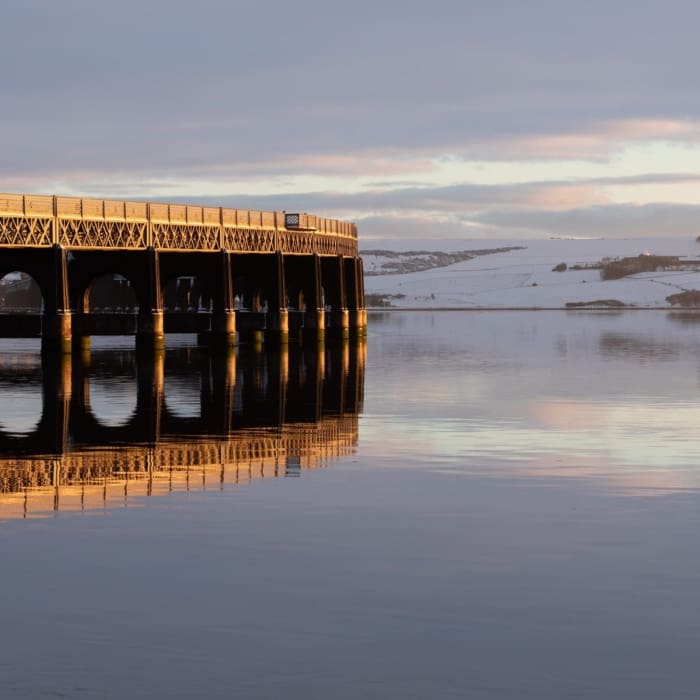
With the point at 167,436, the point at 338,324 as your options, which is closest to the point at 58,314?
the point at 338,324

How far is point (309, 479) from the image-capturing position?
2816 centimetres

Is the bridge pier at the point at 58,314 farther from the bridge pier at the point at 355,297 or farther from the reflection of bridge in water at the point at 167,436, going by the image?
the bridge pier at the point at 355,297

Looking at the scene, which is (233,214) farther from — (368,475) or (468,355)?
(368,475)

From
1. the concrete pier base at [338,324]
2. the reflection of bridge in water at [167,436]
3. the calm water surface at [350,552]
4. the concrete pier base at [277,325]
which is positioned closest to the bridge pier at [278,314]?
the concrete pier base at [277,325]

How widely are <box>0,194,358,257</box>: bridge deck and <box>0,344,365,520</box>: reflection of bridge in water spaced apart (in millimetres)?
14047

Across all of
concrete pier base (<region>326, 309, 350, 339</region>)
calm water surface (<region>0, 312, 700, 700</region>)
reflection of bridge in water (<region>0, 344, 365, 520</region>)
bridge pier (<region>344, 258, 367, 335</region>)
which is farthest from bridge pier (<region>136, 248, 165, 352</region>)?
calm water surface (<region>0, 312, 700, 700</region>)

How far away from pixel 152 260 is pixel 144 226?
2.67 meters

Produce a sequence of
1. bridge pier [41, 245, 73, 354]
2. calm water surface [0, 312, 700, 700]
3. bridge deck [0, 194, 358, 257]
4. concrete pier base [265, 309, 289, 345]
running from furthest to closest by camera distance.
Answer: concrete pier base [265, 309, 289, 345] → bridge deck [0, 194, 358, 257] → bridge pier [41, 245, 73, 354] → calm water surface [0, 312, 700, 700]

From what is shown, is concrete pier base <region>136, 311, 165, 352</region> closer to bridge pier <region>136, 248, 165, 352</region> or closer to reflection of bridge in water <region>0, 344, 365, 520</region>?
bridge pier <region>136, 248, 165, 352</region>

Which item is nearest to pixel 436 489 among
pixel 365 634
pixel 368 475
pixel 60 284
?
pixel 368 475

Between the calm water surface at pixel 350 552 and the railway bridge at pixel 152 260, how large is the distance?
3449 cm

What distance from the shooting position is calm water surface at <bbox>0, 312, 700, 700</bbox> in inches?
559

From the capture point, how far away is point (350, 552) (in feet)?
66.2

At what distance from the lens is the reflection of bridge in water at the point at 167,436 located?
88.7 feet
